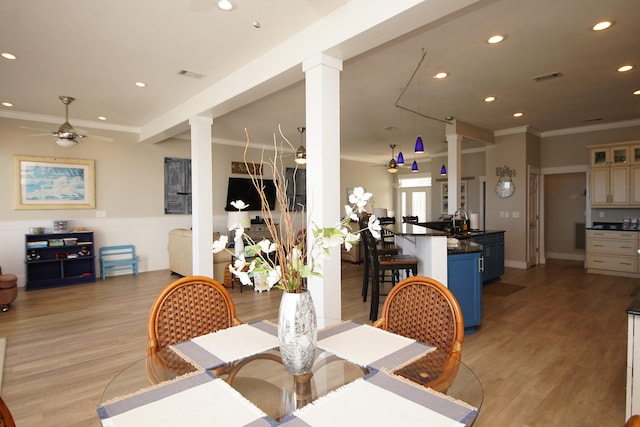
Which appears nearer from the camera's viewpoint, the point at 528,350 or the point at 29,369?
the point at 29,369

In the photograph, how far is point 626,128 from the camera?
6.69 m

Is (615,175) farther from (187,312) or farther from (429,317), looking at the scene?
(187,312)

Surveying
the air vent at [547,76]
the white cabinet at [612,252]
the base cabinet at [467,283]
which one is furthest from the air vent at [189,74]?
the white cabinet at [612,252]

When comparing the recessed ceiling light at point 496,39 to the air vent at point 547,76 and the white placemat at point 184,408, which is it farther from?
the white placemat at point 184,408

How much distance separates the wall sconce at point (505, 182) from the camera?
7266 mm

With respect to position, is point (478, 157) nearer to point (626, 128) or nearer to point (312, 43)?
point (626, 128)

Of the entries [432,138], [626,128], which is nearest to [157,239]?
[432,138]

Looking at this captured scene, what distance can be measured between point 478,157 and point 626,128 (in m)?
2.93

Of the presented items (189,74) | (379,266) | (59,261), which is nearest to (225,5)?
(189,74)

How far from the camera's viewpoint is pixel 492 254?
18.9 feet

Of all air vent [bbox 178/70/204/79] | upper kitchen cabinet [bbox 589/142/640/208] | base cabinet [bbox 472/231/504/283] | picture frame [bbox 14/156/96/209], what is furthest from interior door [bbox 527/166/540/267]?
picture frame [bbox 14/156/96/209]

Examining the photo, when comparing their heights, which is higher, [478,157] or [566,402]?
[478,157]

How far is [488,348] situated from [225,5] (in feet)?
12.1

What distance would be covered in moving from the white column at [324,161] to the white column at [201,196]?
2395 millimetres
